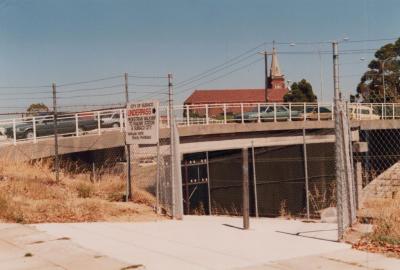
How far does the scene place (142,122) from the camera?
1267 centimetres

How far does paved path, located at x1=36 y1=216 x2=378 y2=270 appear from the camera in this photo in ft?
24.4

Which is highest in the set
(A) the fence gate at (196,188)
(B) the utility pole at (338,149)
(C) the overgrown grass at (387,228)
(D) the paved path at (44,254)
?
(B) the utility pole at (338,149)

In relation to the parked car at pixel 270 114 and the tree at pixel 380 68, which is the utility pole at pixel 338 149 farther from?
the tree at pixel 380 68

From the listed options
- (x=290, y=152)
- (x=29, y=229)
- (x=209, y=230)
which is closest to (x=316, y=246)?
(x=209, y=230)

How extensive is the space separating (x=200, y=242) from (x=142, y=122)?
4590 millimetres

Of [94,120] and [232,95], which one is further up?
[232,95]

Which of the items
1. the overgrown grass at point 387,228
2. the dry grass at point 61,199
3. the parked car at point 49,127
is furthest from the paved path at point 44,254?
the parked car at point 49,127

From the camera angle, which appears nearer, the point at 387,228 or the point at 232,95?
the point at 387,228

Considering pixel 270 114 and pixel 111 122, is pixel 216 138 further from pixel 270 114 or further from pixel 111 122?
pixel 270 114

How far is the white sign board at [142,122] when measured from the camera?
12.3 m

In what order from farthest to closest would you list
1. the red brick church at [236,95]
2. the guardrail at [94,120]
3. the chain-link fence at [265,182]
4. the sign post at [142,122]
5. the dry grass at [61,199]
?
the red brick church at [236,95] < the chain-link fence at [265,182] < the guardrail at [94,120] < the sign post at [142,122] < the dry grass at [61,199]

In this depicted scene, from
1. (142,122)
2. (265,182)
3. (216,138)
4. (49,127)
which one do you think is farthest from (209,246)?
(216,138)

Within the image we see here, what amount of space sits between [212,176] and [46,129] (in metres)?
8.23

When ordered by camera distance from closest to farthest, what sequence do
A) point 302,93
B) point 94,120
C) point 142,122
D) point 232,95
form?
point 142,122 → point 94,120 → point 302,93 → point 232,95
